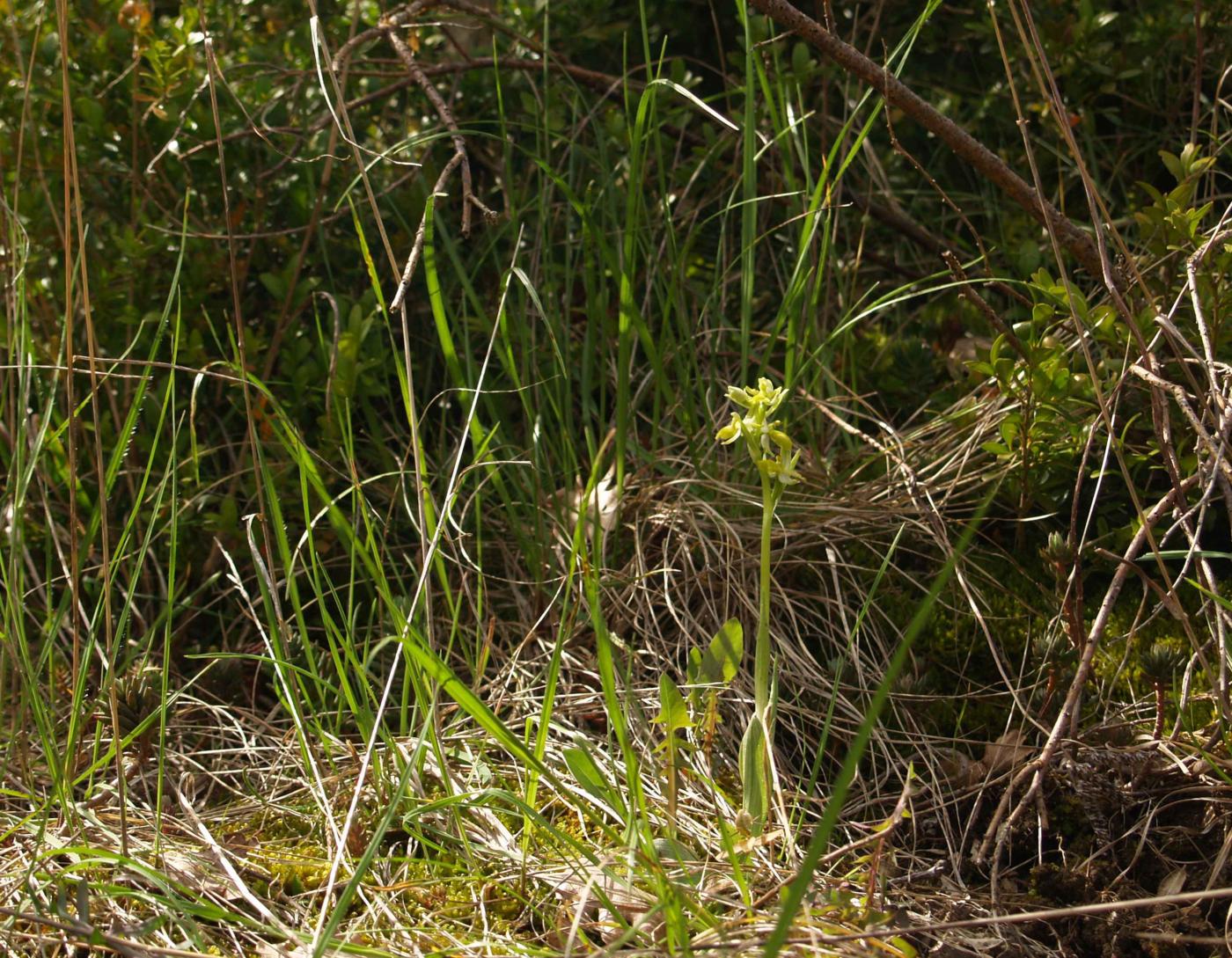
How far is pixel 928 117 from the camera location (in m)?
1.71

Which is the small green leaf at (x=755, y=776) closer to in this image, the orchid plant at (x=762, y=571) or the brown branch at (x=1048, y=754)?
the orchid plant at (x=762, y=571)

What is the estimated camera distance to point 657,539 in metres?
1.91

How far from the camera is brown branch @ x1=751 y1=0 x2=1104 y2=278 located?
1.66 meters

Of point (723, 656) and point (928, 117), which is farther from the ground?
point (928, 117)

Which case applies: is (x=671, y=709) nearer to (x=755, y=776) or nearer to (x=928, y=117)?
(x=755, y=776)

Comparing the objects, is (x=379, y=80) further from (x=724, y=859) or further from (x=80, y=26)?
(x=724, y=859)

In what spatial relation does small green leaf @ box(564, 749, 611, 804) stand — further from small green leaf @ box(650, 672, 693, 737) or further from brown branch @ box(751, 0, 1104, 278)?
brown branch @ box(751, 0, 1104, 278)

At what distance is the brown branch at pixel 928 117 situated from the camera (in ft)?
5.44

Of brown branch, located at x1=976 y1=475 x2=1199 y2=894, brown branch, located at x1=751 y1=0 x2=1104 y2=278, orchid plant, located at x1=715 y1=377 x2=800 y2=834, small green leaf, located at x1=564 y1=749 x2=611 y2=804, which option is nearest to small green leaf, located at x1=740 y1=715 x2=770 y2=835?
orchid plant, located at x1=715 y1=377 x2=800 y2=834

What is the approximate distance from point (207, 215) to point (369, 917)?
1497 millimetres

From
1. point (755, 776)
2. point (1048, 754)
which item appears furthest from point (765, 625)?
point (1048, 754)

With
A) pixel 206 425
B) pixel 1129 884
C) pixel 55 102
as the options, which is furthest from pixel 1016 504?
pixel 55 102

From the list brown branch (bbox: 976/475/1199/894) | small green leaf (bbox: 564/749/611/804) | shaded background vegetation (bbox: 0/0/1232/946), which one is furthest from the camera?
shaded background vegetation (bbox: 0/0/1232/946)

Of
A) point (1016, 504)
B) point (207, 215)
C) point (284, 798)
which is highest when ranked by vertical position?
point (207, 215)
